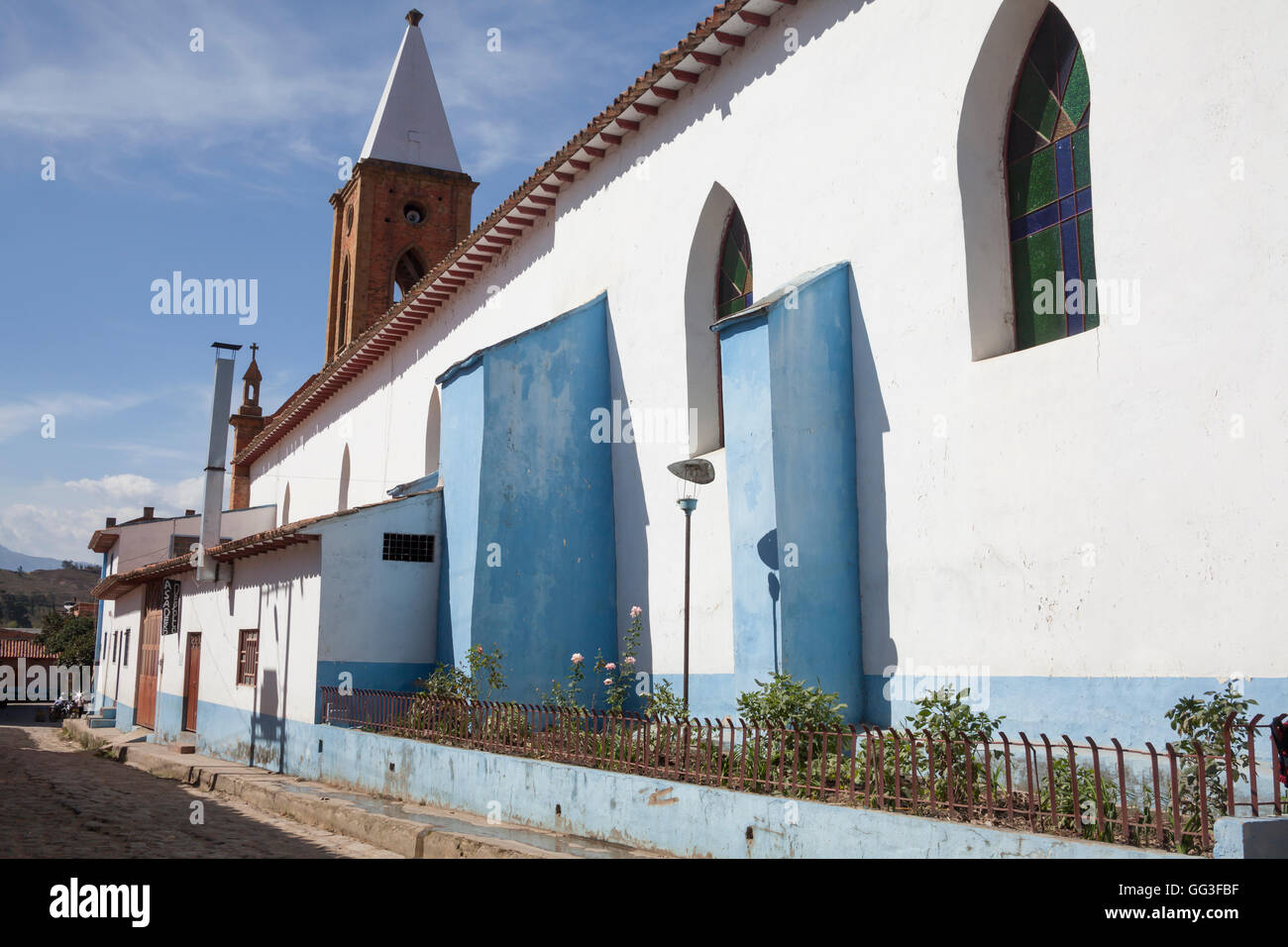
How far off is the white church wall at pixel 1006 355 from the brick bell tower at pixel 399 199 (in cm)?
1661

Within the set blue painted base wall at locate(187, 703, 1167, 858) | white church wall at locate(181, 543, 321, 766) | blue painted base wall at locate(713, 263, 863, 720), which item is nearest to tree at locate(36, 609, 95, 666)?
white church wall at locate(181, 543, 321, 766)

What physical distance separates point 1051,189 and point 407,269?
23.0 meters

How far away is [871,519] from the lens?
9242 mm

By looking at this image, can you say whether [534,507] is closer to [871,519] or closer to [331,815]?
[331,815]

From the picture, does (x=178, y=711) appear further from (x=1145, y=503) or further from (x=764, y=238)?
(x=1145, y=503)

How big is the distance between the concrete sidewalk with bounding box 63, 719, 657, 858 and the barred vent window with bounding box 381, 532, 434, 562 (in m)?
3.00

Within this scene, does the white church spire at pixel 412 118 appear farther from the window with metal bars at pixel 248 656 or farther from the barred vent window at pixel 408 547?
the barred vent window at pixel 408 547

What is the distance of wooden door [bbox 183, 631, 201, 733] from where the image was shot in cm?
2005

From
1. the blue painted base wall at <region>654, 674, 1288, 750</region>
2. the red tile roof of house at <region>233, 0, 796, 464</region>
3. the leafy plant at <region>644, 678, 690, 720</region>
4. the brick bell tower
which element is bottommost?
the leafy plant at <region>644, 678, 690, 720</region>

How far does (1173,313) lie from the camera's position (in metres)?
6.87

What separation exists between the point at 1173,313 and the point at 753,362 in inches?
140

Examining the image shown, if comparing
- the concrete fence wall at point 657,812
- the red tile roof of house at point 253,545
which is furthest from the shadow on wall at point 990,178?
the red tile roof of house at point 253,545

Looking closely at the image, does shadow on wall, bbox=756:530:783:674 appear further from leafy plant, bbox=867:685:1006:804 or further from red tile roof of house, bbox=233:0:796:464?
red tile roof of house, bbox=233:0:796:464
